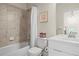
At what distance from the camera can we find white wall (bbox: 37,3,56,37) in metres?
1.63

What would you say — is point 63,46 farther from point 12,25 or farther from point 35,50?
point 12,25

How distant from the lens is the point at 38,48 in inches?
66.2

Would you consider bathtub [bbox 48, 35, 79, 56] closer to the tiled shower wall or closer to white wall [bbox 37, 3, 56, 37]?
white wall [bbox 37, 3, 56, 37]

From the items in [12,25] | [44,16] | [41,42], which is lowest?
[41,42]

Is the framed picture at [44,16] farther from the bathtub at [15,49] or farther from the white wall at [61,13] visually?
the bathtub at [15,49]

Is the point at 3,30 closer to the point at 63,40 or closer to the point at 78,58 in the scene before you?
the point at 63,40

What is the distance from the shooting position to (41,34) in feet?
5.50

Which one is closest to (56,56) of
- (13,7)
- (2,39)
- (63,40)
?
(63,40)

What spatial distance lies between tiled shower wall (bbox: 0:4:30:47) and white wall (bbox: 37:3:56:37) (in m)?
0.25

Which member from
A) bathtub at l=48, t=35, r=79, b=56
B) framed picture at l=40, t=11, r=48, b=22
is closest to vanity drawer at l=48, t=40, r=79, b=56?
bathtub at l=48, t=35, r=79, b=56

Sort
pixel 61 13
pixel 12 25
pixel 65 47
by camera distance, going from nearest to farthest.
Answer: pixel 65 47 → pixel 61 13 → pixel 12 25

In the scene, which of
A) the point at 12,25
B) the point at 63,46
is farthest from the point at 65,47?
the point at 12,25

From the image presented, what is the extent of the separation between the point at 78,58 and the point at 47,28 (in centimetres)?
63

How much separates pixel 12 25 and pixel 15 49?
40 centimetres
